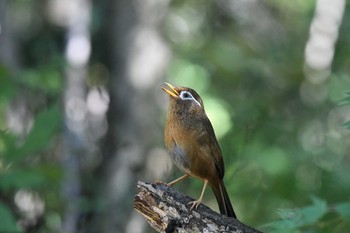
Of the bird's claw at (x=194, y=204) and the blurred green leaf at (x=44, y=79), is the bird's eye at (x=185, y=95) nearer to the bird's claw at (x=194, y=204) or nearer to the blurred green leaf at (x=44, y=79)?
the bird's claw at (x=194, y=204)

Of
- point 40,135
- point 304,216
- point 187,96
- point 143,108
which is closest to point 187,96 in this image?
point 187,96

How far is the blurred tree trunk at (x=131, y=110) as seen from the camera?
10648 mm

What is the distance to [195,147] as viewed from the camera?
5.67 meters

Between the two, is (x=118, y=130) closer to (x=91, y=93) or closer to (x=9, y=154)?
(x=91, y=93)

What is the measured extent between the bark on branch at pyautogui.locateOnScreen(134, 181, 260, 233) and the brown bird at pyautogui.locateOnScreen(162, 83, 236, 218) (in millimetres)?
801

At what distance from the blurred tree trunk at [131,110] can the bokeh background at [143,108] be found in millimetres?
15

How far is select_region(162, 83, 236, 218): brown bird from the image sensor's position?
561 centimetres

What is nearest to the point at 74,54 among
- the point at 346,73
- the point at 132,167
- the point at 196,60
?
the point at 132,167

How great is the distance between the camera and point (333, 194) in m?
8.90

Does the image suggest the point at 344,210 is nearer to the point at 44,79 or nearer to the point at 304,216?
the point at 304,216

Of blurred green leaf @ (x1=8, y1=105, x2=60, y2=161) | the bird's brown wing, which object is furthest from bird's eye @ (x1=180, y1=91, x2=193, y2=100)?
blurred green leaf @ (x1=8, y1=105, x2=60, y2=161)

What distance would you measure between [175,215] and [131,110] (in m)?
6.27

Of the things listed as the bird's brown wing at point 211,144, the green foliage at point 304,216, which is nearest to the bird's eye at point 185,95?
the bird's brown wing at point 211,144

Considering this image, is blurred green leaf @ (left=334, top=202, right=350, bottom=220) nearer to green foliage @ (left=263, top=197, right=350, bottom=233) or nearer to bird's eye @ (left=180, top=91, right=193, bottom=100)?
green foliage @ (left=263, top=197, right=350, bottom=233)
